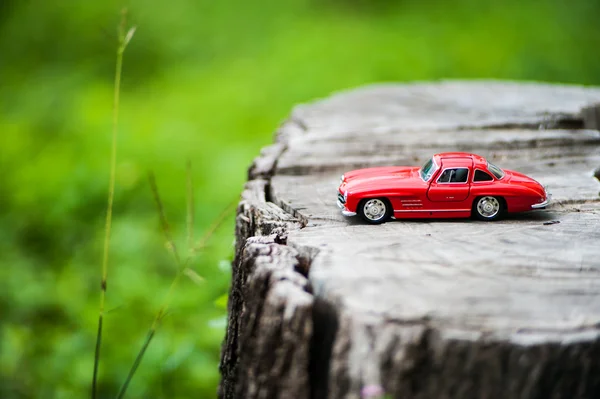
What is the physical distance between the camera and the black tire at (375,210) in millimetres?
2299

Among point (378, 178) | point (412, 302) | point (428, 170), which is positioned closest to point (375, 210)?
point (378, 178)

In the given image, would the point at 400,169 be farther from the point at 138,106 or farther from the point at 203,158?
the point at 138,106

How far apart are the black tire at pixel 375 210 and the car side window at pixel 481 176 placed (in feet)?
1.05

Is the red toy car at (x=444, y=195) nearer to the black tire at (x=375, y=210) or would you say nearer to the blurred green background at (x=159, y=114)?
the black tire at (x=375, y=210)

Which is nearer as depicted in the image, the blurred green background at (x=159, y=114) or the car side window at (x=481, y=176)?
the car side window at (x=481, y=176)

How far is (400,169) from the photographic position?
2541 mm

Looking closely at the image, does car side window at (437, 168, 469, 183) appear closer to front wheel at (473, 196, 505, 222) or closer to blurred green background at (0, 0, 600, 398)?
front wheel at (473, 196, 505, 222)

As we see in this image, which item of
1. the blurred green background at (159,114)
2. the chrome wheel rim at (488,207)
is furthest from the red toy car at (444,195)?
the blurred green background at (159,114)

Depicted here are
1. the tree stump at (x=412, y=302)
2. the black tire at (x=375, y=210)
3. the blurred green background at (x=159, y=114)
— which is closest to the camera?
the tree stump at (x=412, y=302)

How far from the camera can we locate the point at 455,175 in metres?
2.37

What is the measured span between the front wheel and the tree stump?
0.12ft

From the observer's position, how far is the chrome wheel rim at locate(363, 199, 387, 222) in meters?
2.30

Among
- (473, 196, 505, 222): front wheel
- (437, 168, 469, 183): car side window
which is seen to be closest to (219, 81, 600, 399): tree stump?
(473, 196, 505, 222): front wheel

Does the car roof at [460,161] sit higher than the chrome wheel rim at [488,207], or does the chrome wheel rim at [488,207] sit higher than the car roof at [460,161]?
the car roof at [460,161]
